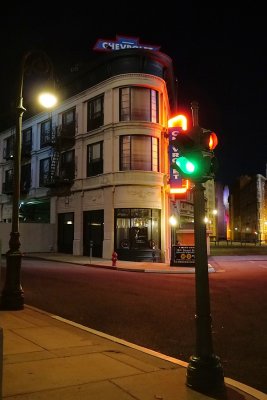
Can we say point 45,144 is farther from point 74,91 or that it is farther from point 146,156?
point 146,156

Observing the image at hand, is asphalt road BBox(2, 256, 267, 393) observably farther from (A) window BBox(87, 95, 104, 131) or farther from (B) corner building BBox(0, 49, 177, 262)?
(A) window BBox(87, 95, 104, 131)

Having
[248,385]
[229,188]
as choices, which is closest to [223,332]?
[248,385]

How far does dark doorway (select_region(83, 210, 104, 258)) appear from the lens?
1262 inches

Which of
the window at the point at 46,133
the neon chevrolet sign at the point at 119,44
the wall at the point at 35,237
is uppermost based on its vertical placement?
the neon chevrolet sign at the point at 119,44

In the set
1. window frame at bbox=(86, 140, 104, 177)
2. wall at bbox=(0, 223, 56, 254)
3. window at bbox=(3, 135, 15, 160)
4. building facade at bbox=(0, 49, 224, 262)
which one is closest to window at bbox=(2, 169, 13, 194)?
window at bbox=(3, 135, 15, 160)

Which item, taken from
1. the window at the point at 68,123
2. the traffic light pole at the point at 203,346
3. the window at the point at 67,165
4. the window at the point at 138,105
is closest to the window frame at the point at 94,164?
the window at the point at 67,165

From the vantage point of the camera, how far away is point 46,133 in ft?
127

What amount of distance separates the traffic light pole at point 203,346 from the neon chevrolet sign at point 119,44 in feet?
112

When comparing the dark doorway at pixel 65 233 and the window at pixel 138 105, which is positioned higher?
the window at pixel 138 105

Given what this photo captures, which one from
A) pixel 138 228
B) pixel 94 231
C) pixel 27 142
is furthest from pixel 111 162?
pixel 27 142

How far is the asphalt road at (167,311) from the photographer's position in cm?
753

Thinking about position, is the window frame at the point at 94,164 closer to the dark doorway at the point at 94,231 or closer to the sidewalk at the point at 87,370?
the dark doorway at the point at 94,231

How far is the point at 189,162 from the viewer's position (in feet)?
18.3

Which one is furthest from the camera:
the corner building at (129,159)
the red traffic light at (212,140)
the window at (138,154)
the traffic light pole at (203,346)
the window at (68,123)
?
the window at (68,123)
